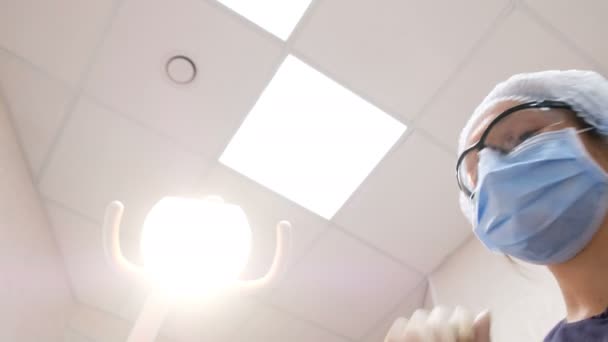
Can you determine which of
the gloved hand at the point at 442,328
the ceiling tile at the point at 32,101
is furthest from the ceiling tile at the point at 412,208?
the gloved hand at the point at 442,328

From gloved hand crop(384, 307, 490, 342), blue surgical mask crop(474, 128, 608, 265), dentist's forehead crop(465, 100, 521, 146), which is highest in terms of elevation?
dentist's forehead crop(465, 100, 521, 146)

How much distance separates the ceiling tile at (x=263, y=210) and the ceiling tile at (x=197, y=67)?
0.52 feet

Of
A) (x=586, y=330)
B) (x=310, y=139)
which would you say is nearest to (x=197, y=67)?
(x=310, y=139)

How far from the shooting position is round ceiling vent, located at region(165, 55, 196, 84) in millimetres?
1760

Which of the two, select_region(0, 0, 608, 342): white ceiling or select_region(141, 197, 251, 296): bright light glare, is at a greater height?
select_region(0, 0, 608, 342): white ceiling

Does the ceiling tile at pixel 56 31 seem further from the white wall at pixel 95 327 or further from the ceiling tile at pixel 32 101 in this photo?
the white wall at pixel 95 327

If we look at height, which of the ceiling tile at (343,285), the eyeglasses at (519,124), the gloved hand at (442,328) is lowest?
the gloved hand at (442,328)

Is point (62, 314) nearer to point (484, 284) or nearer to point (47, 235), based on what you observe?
point (47, 235)

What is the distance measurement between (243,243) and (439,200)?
1.40 metres

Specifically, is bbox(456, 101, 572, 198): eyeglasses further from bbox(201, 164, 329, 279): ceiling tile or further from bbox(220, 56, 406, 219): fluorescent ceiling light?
bbox(201, 164, 329, 279): ceiling tile

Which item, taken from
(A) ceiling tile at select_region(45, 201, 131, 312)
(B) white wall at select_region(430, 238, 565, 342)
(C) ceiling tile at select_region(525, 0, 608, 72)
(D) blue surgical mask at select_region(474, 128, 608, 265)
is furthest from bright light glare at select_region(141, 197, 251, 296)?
(A) ceiling tile at select_region(45, 201, 131, 312)

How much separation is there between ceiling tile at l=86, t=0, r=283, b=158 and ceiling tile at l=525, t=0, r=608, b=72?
0.95 meters

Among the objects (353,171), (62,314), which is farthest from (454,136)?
(62,314)

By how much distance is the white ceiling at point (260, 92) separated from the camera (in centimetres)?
163
